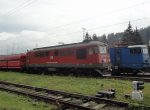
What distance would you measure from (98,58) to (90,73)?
1.73 m

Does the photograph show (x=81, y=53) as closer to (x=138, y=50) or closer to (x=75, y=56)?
(x=75, y=56)

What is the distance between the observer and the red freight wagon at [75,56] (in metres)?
27.7

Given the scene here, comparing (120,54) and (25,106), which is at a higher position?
(120,54)

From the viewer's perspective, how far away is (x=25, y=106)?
43.0ft

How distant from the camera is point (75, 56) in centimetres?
2956

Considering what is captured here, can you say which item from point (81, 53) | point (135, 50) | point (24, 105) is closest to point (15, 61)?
point (81, 53)

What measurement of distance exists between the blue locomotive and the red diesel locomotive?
164 inches

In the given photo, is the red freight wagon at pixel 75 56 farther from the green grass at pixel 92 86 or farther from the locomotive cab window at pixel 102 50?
the green grass at pixel 92 86

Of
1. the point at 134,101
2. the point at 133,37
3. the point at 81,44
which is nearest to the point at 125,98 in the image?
the point at 134,101

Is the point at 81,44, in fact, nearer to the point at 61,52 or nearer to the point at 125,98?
the point at 61,52

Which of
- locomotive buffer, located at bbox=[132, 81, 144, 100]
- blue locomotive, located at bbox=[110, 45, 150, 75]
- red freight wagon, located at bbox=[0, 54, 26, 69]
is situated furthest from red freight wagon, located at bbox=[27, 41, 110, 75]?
locomotive buffer, located at bbox=[132, 81, 144, 100]

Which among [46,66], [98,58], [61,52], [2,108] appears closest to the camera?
[2,108]

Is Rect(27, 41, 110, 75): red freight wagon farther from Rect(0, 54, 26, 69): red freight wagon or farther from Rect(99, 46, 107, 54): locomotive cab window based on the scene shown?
Rect(0, 54, 26, 69): red freight wagon

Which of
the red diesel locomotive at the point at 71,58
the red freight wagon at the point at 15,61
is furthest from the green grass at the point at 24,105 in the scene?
the red freight wagon at the point at 15,61
